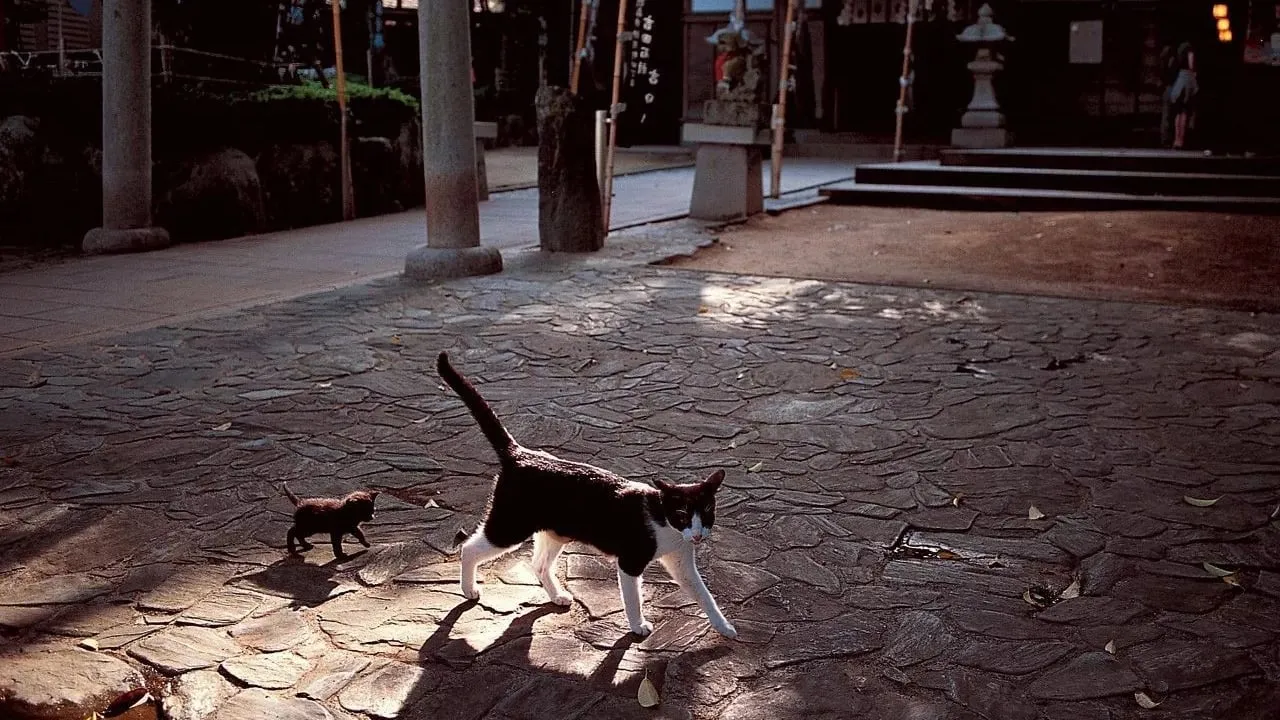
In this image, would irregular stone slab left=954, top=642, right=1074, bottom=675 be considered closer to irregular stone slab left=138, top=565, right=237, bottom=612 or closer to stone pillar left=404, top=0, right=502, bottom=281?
irregular stone slab left=138, top=565, right=237, bottom=612

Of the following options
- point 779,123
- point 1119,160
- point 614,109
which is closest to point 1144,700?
point 614,109

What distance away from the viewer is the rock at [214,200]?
1150 centimetres

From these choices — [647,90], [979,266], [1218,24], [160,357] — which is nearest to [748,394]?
[160,357]

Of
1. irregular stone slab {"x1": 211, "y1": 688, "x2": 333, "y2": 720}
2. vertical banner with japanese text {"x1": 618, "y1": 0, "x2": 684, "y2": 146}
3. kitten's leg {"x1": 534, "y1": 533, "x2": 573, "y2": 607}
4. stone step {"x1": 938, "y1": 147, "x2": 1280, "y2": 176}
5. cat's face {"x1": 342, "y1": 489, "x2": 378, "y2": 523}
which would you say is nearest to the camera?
irregular stone slab {"x1": 211, "y1": 688, "x2": 333, "y2": 720}

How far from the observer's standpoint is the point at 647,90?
2514 cm

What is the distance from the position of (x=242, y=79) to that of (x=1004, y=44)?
1320 centimetres

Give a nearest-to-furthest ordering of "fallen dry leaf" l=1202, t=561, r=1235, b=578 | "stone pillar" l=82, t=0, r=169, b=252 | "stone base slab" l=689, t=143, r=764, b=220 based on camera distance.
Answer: "fallen dry leaf" l=1202, t=561, r=1235, b=578
"stone pillar" l=82, t=0, r=169, b=252
"stone base slab" l=689, t=143, r=764, b=220

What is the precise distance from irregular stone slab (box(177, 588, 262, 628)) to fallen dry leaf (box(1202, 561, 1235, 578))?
119 inches

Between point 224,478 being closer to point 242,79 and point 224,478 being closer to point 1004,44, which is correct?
point 242,79

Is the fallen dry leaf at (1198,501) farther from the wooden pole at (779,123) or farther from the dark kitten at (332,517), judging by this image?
the wooden pole at (779,123)

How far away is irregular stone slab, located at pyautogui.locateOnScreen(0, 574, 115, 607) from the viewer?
352cm

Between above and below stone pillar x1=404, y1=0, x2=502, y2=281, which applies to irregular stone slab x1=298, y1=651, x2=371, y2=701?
below

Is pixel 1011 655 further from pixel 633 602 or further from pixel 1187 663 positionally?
pixel 633 602

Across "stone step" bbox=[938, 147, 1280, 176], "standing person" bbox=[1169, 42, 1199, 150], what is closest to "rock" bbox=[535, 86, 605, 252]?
"stone step" bbox=[938, 147, 1280, 176]
